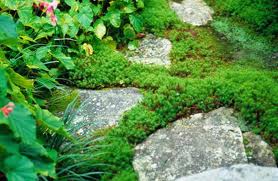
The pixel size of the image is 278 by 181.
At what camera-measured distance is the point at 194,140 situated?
3.81 m

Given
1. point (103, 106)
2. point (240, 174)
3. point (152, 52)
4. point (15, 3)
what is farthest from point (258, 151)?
point (15, 3)

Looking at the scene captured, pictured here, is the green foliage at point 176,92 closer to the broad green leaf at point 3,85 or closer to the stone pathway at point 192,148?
the stone pathway at point 192,148

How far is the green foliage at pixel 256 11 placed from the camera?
5090mm

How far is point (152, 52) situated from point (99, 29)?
23.2 inches

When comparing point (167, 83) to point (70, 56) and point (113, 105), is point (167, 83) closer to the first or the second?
point (113, 105)

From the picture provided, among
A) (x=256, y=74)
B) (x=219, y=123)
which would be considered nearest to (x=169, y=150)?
(x=219, y=123)

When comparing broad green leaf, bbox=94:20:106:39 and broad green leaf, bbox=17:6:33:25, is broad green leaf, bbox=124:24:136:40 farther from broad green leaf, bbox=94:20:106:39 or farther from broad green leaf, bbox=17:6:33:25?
broad green leaf, bbox=17:6:33:25

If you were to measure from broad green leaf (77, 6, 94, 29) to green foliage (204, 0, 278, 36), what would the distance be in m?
1.54

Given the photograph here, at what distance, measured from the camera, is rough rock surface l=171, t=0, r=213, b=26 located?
5314 mm

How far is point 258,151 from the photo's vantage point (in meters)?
3.67

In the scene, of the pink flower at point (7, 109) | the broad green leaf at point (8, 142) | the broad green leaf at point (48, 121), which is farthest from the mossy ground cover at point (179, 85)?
the pink flower at point (7, 109)

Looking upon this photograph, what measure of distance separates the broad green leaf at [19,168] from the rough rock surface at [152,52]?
7.25ft

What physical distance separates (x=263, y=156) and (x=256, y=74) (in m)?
0.96

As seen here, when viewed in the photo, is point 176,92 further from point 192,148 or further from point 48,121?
point 48,121
